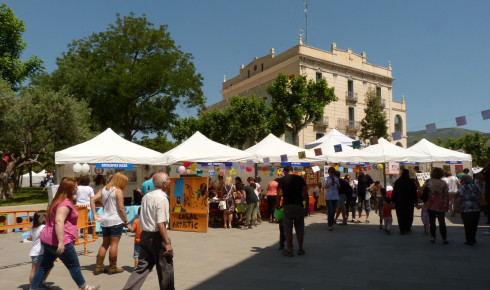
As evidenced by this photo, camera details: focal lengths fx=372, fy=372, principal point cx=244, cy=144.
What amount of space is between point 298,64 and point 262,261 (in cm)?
3119

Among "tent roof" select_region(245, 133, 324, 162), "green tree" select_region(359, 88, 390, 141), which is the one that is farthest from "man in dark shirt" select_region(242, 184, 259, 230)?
"green tree" select_region(359, 88, 390, 141)

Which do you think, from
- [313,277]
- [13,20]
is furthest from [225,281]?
[13,20]

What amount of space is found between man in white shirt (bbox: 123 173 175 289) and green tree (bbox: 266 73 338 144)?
992 inches

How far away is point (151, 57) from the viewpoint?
1147 inches

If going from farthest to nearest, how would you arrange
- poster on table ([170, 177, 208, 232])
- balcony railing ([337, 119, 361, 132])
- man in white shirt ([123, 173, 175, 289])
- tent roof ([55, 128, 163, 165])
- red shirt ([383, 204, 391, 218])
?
balcony railing ([337, 119, 361, 132]), tent roof ([55, 128, 163, 165]), poster on table ([170, 177, 208, 232]), red shirt ([383, 204, 391, 218]), man in white shirt ([123, 173, 175, 289])

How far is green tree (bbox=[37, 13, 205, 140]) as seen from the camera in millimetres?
27203

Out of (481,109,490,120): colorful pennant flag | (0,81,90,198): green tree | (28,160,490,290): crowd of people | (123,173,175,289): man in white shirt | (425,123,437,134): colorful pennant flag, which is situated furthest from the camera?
(0,81,90,198): green tree

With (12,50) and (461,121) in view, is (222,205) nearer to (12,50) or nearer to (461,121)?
(461,121)

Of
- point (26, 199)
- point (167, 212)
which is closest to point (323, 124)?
point (26, 199)

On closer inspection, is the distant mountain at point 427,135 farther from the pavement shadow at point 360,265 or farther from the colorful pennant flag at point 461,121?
the pavement shadow at point 360,265

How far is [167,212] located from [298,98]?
25.7 m

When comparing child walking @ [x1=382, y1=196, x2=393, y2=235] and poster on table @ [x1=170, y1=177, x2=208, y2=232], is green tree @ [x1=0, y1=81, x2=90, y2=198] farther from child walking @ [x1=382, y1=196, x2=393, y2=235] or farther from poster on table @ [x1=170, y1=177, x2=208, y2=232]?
child walking @ [x1=382, y1=196, x2=393, y2=235]

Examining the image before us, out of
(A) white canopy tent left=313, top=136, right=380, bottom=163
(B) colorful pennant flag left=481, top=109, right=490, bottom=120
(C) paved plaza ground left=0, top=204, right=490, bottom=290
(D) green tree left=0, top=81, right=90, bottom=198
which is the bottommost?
(C) paved plaza ground left=0, top=204, right=490, bottom=290

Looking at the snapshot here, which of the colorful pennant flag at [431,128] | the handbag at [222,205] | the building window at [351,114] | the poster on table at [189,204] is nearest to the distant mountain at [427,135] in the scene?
the colorful pennant flag at [431,128]
